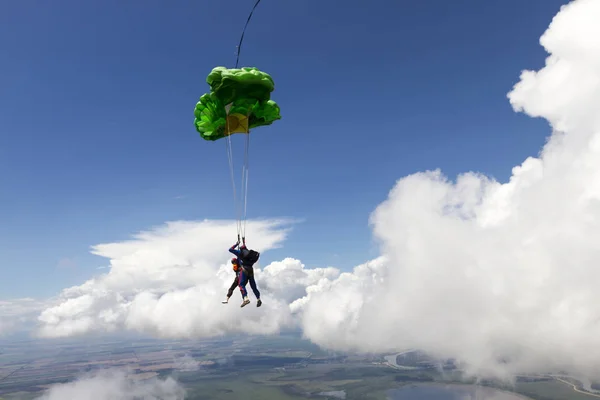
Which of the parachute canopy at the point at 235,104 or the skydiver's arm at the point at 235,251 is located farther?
the skydiver's arm at the point at 235,251

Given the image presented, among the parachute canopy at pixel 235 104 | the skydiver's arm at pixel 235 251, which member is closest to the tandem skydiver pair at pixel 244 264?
the skydiver's arm at pixel 235 251

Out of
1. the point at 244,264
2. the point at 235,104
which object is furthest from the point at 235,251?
the point at 235,104

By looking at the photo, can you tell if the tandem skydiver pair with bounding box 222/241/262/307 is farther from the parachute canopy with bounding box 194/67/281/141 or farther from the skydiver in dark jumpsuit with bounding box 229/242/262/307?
the parachute canopy with bounding box 194/67/281/141

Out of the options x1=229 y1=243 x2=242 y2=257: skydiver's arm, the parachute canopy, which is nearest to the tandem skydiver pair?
x1=229 y1=243 x2=242 y2=257: skydiver's arm

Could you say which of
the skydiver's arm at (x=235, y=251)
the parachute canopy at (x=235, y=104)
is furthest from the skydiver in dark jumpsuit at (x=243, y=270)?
the parachute canopy at (x=235, y=104)

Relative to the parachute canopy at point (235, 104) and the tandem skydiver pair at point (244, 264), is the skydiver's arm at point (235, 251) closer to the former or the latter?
the tandem skydiver pair at point (244, 264)

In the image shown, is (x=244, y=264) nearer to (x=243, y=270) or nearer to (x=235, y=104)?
(x=243, y=270)

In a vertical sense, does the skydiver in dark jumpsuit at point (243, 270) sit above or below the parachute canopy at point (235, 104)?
below

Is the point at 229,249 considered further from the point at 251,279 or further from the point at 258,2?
the point at 258,2
